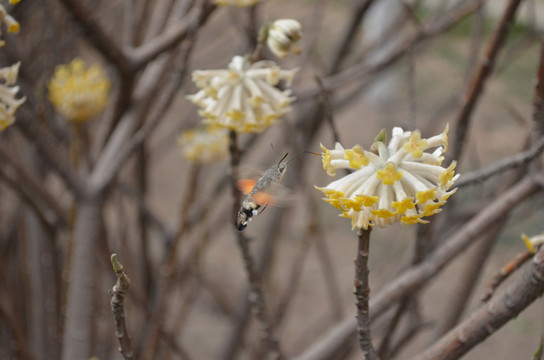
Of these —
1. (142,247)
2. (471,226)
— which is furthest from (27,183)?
(471,226)

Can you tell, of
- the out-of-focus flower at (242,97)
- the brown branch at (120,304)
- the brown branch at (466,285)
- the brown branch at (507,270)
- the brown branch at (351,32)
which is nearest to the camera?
the brown branch at (120,304)

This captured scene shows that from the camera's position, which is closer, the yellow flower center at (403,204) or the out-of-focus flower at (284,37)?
the yellow flower center at (403,204)

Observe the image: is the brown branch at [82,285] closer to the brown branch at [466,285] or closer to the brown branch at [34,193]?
the brown branch at [34,193]

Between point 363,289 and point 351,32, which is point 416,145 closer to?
point 363,289

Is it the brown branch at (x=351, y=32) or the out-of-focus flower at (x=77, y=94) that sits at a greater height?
the out-of-focus flower at (x=77, y=94)

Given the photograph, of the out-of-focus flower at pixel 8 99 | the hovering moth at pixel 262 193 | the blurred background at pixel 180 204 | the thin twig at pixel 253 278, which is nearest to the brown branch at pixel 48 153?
the blurred background at pixel 180 204
